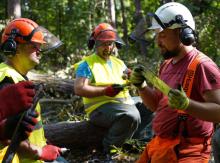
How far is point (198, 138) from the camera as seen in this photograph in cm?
348

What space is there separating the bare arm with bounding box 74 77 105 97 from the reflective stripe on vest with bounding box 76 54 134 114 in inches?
5.8

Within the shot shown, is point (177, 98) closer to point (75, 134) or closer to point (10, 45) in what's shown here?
point (10, 45)

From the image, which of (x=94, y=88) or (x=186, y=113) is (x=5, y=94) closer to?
(x=186, y=113)

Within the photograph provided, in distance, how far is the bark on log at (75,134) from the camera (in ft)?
23.4

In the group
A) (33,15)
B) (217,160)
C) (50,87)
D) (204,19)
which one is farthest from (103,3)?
(217,160)

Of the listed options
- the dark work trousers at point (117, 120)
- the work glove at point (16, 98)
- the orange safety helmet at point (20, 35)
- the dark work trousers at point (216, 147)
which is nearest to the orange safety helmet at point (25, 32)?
the orange safety helmet at point (20, 35)

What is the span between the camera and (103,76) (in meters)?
6.50

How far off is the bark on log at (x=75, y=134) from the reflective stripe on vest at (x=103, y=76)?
48cm

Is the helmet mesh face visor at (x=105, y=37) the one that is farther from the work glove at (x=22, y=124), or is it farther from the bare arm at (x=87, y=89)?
the work glove at (x=22, y=124)

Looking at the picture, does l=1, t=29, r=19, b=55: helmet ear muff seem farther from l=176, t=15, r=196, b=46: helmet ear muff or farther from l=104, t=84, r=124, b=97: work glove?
l=104, t=84, r=124, b=97: work glove

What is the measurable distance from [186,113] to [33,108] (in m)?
1.20

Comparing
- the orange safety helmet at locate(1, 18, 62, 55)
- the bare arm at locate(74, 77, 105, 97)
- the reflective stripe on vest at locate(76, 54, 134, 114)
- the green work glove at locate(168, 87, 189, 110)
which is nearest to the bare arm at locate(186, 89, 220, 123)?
the green work glove at locate(168, 87, 189, 110)

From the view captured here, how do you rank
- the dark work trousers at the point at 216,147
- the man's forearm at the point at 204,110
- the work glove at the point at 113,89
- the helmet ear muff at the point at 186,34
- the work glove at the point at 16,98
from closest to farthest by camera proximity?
the work glove at the point at 16,98 < the man's forearm at the point at 204,110 < the helmet ear muff at the point at 186,34 < the dark work trousers at the point at 216,147 < the work glove at the point at 113,89

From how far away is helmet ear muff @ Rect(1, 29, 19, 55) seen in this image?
337 cm
